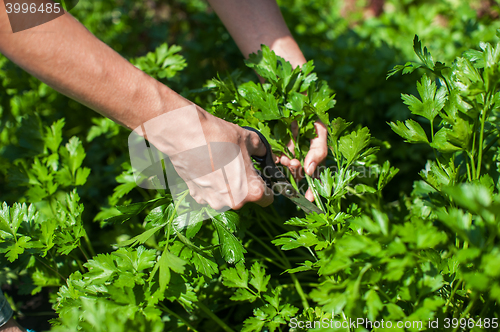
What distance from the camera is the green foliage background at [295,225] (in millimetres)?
700

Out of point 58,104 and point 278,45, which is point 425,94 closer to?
point 278,45

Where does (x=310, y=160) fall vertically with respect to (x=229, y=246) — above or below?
above

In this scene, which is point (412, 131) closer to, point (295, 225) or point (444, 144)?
point (444, 144)

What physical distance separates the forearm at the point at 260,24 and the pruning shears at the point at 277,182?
493mm

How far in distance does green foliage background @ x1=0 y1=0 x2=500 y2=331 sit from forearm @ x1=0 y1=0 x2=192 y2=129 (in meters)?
0.30

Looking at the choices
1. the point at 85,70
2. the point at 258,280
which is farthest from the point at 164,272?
the point at 85,70

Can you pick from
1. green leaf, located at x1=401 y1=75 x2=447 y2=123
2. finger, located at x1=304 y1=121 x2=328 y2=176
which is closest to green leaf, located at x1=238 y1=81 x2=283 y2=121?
finger, located at x1=304 y1=121 x2=328 y2=176

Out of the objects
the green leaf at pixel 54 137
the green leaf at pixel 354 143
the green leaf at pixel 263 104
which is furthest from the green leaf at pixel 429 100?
the green leaf at pixel 54 137

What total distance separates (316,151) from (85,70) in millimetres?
775

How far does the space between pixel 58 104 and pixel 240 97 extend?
1.41 m

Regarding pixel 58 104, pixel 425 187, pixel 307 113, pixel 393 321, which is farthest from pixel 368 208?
pixel 58 104

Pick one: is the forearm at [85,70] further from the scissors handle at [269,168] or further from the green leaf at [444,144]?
the green leaf at [444,144]

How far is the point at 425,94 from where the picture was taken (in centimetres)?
99

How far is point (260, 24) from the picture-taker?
1.37 m
